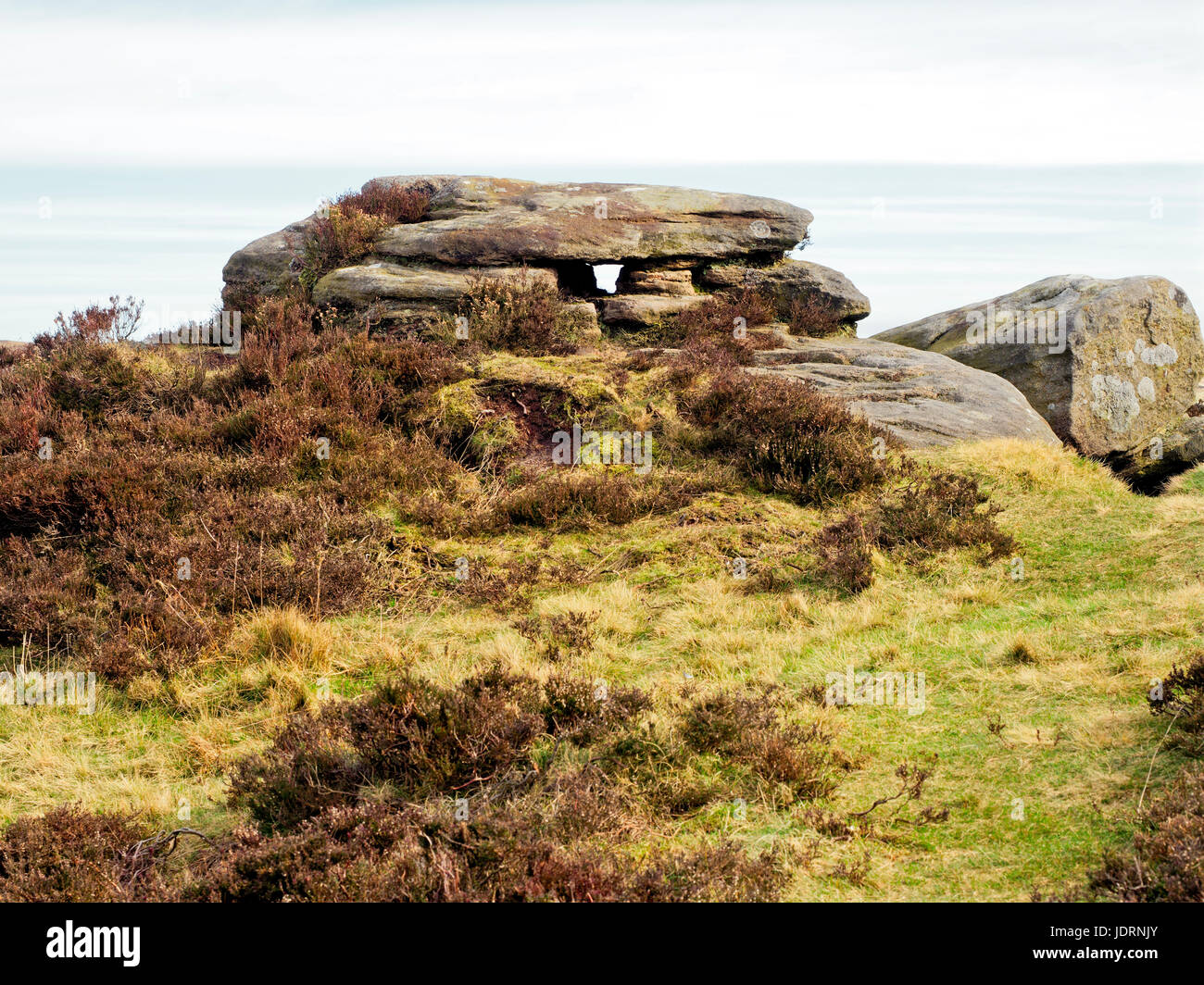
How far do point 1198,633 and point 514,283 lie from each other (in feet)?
37.5

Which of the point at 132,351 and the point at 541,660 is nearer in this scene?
the point at 541,660

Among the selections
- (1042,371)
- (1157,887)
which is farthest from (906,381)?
(1157,887)

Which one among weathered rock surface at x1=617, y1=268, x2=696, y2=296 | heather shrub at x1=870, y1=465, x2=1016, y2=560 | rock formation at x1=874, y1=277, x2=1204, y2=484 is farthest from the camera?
weathered rock surface at x1=617, y1=268, x2=696, y2=296

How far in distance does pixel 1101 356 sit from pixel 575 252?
1003 centimetres

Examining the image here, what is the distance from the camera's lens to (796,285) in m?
18.9

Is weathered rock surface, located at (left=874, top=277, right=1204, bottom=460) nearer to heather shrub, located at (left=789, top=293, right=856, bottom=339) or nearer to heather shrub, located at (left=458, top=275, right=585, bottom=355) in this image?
heather shrub, located at (left=789, top=293, right=856, bottom=339)

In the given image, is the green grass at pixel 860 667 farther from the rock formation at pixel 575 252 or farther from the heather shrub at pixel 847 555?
the rock formation at pixel 575 252

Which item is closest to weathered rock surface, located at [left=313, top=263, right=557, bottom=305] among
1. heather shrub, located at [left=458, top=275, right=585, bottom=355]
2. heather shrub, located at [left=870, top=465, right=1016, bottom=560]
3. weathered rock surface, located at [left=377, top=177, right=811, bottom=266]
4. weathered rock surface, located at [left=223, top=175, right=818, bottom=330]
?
weathered rock surface, located at [left=223, top=175, right=818, bottom=330]

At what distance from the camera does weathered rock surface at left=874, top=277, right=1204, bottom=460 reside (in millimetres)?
16250

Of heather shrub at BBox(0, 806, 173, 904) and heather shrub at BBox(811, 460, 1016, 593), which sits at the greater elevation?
heather shrub at BBox(811, 460, 1016, 593)

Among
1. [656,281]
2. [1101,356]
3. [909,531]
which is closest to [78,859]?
[909,531]

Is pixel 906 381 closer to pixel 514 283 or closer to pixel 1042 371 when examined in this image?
pixel 1042 371

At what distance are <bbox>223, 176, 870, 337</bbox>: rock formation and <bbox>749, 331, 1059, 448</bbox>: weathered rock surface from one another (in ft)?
8.53

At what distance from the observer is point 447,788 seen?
5113 mm
